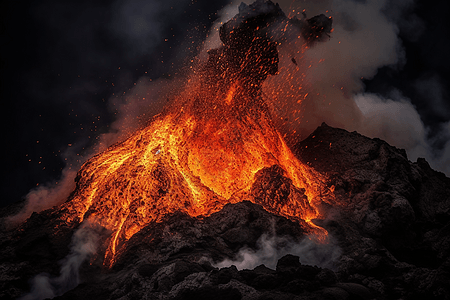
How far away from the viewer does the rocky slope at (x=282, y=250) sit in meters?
10.7

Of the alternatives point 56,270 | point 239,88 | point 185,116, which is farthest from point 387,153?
point 56,270

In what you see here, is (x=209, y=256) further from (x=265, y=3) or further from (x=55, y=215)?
(x=265, y=3)

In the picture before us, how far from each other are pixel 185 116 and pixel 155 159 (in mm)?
5410

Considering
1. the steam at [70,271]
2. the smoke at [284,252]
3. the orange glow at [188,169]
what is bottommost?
the smoke at [284,252]

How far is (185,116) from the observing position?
83.8 feet

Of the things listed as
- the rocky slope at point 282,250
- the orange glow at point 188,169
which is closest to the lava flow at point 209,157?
the orange glow at point 188,169

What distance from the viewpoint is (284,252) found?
613 inches

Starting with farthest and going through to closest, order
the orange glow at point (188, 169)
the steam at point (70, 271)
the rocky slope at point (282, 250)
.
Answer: the orange glow at point (188, 169) → the steam at point (70, 271) → the rocky slope at point (282, 250)

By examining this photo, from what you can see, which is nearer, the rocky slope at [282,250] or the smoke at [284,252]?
the rocky slope at [282,250]

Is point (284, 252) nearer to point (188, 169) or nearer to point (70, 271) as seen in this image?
point (188, 169)

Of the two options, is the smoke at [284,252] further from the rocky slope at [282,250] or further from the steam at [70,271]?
the steam at [70,271]

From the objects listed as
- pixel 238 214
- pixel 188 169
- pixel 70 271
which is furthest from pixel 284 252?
pixel 70 271

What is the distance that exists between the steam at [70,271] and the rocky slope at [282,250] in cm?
8

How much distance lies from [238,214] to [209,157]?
7.50m
